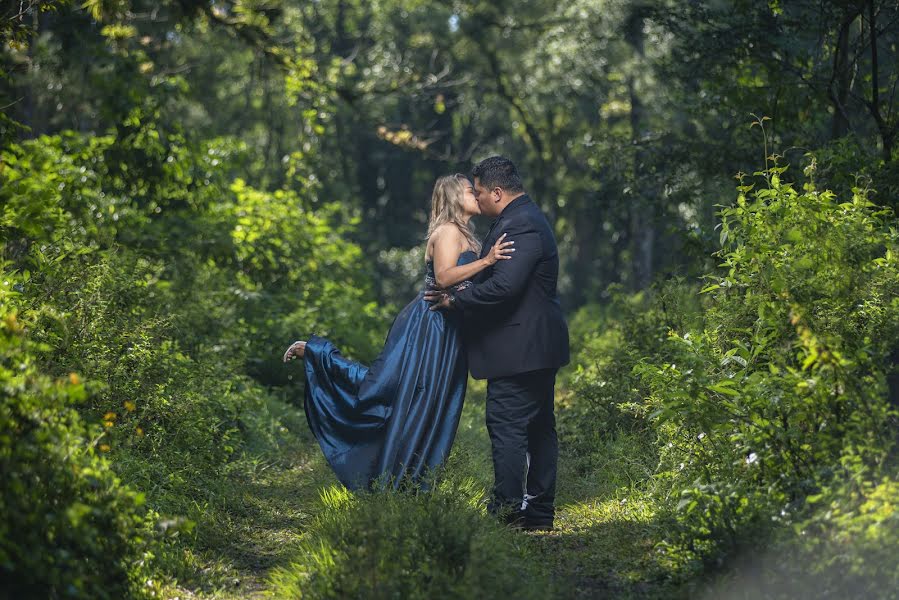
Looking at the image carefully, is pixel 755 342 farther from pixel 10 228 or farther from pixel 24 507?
pixel 10 228

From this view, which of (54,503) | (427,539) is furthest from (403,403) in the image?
(54,503)

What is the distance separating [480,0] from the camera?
27.8 m

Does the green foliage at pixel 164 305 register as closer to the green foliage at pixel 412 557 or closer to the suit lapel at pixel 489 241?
the green foliage at pixel 412 557

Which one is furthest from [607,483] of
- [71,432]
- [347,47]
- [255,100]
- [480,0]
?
[255,100]

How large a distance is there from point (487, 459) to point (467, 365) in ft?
7.68

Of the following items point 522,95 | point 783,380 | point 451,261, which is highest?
point 522,95

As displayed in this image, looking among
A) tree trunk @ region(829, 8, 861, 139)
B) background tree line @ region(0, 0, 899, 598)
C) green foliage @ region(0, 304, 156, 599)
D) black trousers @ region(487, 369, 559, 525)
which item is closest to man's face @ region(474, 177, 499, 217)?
black trousers @ region(487, 369, 559, 525)

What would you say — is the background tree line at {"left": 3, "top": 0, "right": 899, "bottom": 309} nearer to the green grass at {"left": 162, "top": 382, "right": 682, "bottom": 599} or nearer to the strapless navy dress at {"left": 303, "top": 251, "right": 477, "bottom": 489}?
the green grass at {"left": 162, "top": 382, "right": 682, "bottom": 599}

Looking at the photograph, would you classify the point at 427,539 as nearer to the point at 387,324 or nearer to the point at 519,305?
the point at 519,305

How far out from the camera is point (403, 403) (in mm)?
6699

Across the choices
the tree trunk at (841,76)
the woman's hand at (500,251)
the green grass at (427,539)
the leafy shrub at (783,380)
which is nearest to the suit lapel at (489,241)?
the woman's hand at (500,251)

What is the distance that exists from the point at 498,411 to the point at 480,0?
23097 millimetres

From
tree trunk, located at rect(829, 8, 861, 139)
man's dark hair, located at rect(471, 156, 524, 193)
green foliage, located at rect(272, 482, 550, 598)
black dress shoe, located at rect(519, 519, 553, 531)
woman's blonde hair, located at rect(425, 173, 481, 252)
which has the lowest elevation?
black dress shoe, located at rect(519, 519, 553, 531)

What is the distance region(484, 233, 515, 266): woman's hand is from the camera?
6.34 metres
